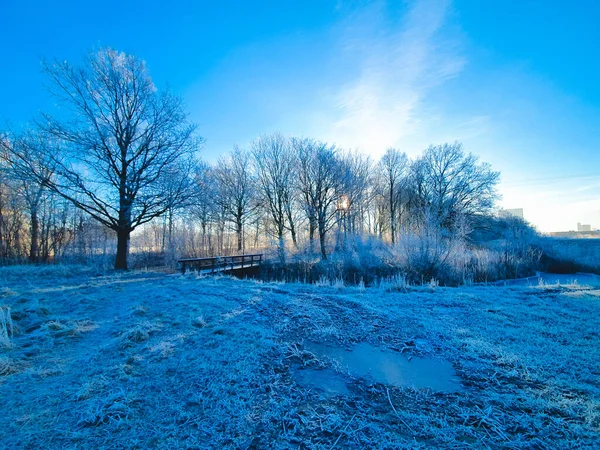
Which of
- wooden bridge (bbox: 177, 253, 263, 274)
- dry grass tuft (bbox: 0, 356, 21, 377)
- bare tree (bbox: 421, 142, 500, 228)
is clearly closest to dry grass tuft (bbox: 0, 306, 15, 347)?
dry grass tuft (bbox: 0, 356, 21, 377)

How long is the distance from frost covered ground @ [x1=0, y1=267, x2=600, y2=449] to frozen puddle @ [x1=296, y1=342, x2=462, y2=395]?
10cm

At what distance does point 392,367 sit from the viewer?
3127 mm

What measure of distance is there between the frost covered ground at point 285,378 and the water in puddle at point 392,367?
114mm

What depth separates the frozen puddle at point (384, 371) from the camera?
2.73m

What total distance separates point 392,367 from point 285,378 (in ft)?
4.32

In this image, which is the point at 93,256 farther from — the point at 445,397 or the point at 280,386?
the point at 445,397

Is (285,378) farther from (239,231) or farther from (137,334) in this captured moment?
(239,231)

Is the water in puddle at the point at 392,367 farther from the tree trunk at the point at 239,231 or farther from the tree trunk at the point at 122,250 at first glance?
the tree trunk at the point at 239,231

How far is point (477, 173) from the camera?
1165 inches

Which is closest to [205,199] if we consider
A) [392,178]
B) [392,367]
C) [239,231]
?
[239,231]

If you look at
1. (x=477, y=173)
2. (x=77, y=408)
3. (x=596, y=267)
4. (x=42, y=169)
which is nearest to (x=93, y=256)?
(x=42, y=169)

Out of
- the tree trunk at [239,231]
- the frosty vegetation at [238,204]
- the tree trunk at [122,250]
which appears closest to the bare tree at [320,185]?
the frosty vegetation at [238,204]

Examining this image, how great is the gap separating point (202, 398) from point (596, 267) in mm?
21253

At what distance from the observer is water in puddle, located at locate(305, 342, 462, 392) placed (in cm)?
275
